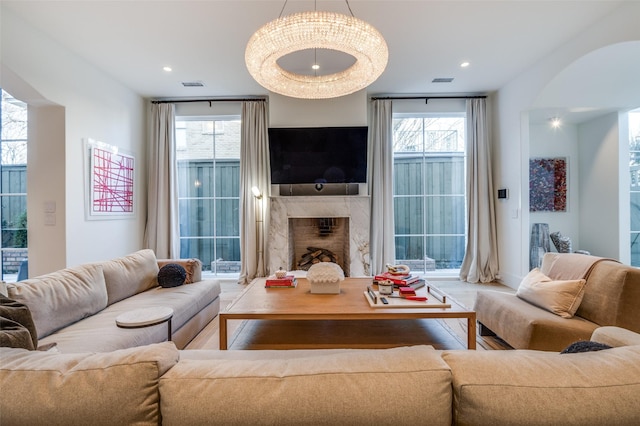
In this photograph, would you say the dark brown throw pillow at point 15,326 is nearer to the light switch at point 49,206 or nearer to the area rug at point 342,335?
the area rug at point 342,335

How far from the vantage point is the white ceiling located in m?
2.70

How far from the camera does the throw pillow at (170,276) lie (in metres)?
2.91

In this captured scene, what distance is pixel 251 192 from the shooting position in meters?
4.75

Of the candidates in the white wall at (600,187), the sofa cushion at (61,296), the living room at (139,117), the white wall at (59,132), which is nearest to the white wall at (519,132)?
the living room at (139,117)

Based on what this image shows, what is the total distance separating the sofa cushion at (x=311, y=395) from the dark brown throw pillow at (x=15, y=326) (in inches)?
32.9

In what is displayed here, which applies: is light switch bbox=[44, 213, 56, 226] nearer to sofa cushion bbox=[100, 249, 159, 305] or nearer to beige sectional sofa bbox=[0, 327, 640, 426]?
sofa cushion bbox=[100, 249, 159, 305]

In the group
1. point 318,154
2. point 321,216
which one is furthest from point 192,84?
point 321,216

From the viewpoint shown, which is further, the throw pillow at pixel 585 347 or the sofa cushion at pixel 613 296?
the sofa cushion at pixel 613 296

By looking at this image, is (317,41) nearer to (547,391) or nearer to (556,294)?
(547,391)

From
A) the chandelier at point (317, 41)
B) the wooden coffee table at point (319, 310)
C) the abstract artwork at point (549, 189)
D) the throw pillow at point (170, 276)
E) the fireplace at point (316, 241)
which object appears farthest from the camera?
the abstract artwork at point (549, 189)

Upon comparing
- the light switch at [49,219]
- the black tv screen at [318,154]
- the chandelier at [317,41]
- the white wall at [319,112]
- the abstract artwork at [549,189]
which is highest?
the white wall at [319,112]

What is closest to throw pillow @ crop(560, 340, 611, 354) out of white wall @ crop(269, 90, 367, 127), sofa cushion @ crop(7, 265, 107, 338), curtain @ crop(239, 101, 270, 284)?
sofa cushion @ crop(7, 265, 107, 338)

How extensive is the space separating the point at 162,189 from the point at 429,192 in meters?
4.44

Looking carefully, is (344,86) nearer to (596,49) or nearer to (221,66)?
(221,66)
